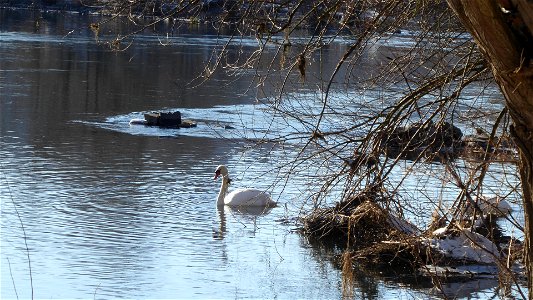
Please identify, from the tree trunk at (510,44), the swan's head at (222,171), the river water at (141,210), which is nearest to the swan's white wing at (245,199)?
the river water at (141,210)

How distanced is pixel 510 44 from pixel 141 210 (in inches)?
464

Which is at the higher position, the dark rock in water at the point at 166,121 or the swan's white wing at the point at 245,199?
the dark rock in water at the point at 166,121

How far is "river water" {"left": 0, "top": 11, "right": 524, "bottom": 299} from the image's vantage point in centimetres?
1150

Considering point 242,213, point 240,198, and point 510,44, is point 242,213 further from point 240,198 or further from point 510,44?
point 510,44

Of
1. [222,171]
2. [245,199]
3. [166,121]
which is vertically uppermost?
[166,121]

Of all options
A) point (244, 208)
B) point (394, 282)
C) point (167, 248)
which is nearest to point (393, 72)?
point (394, 282)

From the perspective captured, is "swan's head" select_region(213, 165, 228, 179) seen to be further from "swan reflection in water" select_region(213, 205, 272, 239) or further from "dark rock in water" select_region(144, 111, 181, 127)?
"dark rock in water" select_region(144, 111, 181, 127)

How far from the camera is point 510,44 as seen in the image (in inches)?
152

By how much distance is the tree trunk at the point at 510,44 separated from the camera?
12.3ft

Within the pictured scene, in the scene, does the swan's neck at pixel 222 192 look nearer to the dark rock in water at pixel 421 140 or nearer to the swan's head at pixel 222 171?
the swan's head at pixel 222 171

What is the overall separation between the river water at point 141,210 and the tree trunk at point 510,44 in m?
2.67

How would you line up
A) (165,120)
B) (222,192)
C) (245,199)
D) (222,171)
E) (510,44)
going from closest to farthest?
(510,44), (245,199), (222,192), (222,171), (165,120)

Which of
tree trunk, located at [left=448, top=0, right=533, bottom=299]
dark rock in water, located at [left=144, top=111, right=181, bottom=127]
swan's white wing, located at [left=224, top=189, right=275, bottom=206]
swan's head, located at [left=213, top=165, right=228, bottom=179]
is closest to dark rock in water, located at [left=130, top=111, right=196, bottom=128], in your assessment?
dark rock in water, located at [left=144, top=111, right=181, bottom=127]

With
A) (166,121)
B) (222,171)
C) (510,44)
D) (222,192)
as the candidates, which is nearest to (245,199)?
(222,192)
